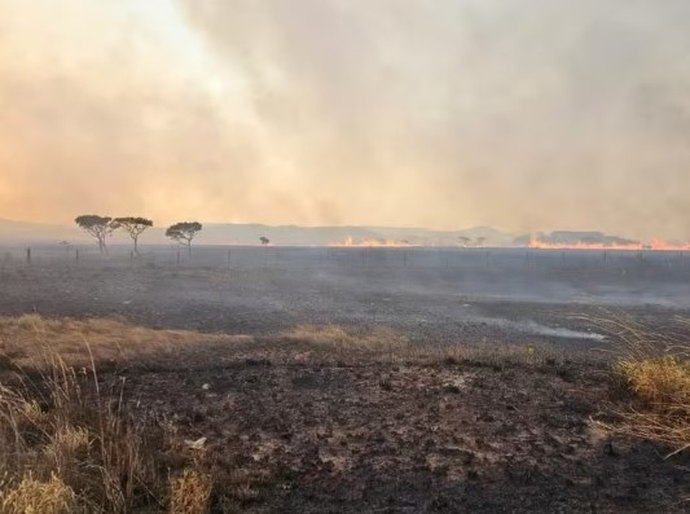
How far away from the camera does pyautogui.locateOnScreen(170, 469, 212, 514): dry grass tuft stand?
16.2ft

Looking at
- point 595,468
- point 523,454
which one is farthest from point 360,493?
point 595,468

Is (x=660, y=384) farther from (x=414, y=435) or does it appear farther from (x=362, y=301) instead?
(x=362, y=301)

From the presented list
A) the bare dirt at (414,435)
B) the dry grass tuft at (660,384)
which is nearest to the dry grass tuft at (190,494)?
the bare dirt at (414,435)

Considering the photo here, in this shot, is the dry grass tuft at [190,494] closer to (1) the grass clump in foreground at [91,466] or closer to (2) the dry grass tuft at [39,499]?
(1) the grass clump in foreground at [91,466]

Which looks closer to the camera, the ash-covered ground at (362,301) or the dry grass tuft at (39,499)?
the dry grass tuft at (39,499)

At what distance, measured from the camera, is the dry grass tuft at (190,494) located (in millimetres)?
4926

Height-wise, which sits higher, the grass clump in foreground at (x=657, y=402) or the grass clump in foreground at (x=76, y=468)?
the grass clump in foreground at (x=657, y=402)

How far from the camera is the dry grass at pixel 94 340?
15133 millimetres

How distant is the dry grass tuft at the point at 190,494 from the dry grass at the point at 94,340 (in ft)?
28.5

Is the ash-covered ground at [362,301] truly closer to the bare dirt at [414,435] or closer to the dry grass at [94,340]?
the dry grass at [94,340]

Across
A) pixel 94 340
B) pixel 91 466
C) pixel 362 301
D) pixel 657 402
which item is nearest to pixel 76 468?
pixel 91 466

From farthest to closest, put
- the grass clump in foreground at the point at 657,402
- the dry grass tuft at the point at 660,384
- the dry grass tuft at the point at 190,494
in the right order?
the dry grass tuft at the point at 660,384 → the grass clump in foreground at the point at 657,402 → the dry grass tuft at the point at 190,494

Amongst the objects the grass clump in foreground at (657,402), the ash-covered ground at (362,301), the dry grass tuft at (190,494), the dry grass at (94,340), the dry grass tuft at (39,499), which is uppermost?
the grass clump in foreground at (657,402)

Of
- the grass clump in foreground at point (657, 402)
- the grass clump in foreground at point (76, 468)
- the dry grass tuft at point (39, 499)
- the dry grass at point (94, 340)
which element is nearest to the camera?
the dry grass tuft at point (39, 499)
